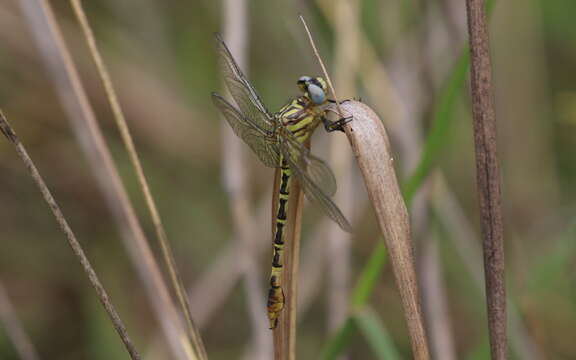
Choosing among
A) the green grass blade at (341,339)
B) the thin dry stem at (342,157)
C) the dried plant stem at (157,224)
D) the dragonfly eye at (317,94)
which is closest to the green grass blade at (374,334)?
the green grass blade at (341,339)

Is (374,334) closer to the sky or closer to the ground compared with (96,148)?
closer to the ground

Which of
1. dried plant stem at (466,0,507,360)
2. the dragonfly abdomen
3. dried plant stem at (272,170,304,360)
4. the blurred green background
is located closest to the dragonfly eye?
the dragonfly abdomen

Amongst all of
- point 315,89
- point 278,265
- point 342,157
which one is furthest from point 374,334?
point 342,157

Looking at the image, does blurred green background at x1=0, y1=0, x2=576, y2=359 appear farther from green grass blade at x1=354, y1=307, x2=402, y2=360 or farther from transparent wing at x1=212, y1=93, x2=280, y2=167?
green grass blade at x1=354, y1=307, x2=402, y2=360

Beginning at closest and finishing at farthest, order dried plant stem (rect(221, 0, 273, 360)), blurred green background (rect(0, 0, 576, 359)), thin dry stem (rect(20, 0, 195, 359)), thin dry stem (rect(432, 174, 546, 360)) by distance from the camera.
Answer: thin dry stem (rect(20, 0, 195, 359))
dried plant stem (rect(221, 0, 273, 360))
thin dry stem (rect(432, 174, 546, 360))
blurred green background (rect(0, 0, 576, 359))

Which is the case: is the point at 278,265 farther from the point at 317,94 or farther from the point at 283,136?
the point at 317,94

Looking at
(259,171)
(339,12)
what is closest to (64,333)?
(259,171)

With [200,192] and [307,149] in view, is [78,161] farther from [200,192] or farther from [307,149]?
[307,149]
